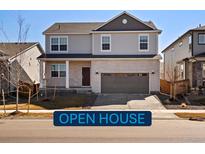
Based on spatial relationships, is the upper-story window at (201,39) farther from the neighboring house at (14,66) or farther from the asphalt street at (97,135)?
the asphalt street at (97,135)

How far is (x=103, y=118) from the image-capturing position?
6309mm

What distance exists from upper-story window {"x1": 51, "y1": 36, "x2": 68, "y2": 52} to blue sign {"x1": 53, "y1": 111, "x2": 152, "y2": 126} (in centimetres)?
1930

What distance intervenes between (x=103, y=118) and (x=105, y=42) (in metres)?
18.8

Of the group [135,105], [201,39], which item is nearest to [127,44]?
[201,39]

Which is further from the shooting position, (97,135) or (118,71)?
(118,71)

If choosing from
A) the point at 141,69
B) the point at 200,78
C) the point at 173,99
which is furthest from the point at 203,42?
the point at 173,99

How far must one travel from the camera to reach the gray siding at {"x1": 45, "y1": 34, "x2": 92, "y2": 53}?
2545cm

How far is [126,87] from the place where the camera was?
574 inches

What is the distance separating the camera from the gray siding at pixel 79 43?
25.5 m

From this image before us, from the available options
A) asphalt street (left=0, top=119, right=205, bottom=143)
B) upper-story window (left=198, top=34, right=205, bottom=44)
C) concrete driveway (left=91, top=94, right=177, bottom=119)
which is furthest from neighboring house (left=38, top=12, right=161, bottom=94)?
asphalt street (left=0, top=119, right=205, bottom=143)

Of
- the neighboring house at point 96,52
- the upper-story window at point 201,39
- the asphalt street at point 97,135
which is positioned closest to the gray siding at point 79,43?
the neighboring house at point 96,52

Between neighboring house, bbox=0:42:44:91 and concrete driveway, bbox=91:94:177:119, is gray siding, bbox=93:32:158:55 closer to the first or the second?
neighboring house, bbox=0:42:44:91

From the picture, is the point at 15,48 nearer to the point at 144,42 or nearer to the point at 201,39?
the point at 144,42
